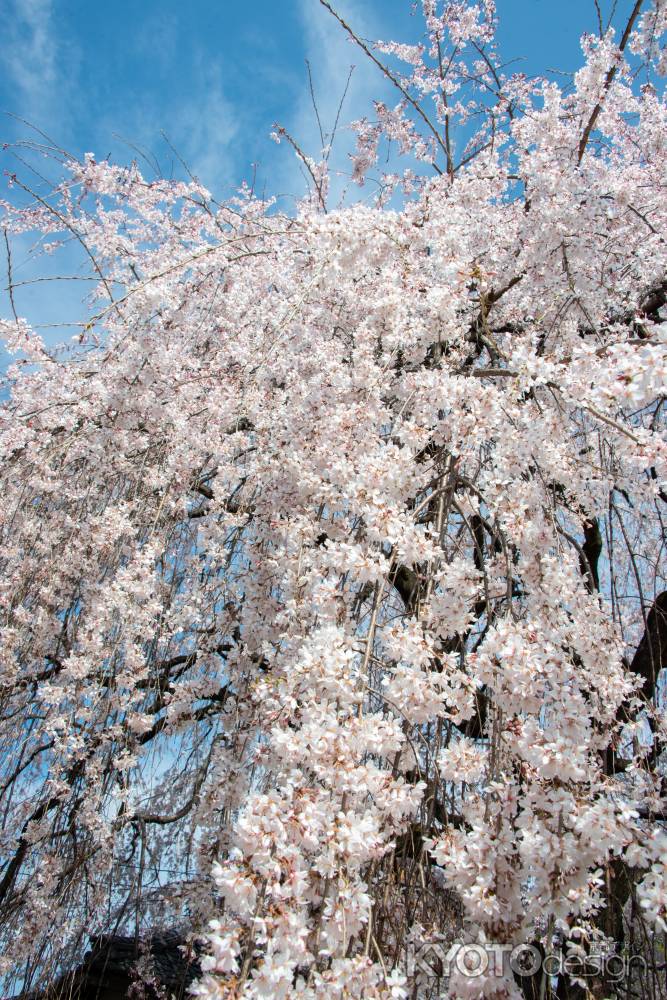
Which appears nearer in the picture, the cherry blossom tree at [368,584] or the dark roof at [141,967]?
the cherry blossom tree at [368,584]

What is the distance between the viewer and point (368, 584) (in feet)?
8.09

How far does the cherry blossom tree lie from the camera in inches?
55.6

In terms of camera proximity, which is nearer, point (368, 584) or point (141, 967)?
point (368, 584)

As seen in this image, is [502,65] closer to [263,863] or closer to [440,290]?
[440,290]

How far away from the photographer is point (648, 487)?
7.38ft

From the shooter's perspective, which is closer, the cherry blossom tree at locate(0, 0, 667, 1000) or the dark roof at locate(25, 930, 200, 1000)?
the cherry blossom tree at locate(0, 0, 667, 1000)

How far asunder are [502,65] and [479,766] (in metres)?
5.07

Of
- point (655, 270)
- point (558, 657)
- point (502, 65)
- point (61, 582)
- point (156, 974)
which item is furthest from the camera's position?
point (502, 65)

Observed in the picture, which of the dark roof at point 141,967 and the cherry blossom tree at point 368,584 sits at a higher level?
the cherry blossom tree at point 368,584

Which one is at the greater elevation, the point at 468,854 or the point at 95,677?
the point at 95,677

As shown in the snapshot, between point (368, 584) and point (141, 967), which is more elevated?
point (368, 584)

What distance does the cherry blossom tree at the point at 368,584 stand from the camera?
4.63ft

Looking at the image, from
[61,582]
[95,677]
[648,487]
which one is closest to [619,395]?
[648,487]

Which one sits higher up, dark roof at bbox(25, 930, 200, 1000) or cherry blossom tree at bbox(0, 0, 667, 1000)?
cherry blossom tree at bbox(0, 0, 667, 1000)
